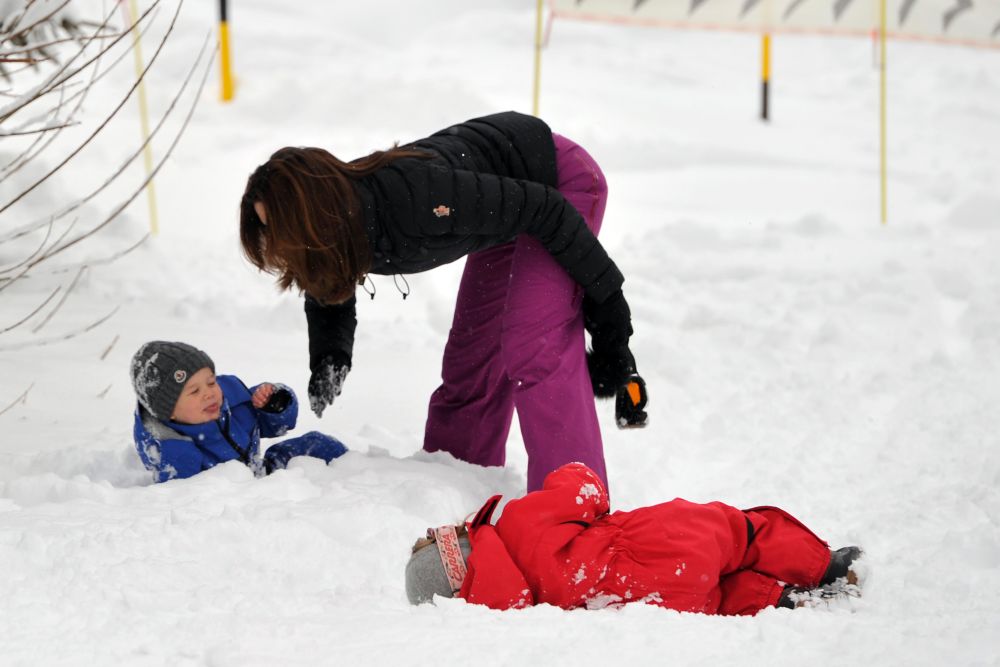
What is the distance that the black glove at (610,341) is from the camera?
3.16 meters

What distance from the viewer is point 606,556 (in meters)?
2.41

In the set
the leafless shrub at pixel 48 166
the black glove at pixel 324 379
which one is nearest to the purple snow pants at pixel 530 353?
the black glove at pixel 324 379

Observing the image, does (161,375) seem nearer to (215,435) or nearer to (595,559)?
(215,435)

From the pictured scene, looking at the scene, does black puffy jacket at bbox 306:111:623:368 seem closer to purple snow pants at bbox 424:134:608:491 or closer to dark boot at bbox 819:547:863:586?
purple snow pants at bbox 424:134:608:491

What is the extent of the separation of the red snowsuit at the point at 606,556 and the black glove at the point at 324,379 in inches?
36.0

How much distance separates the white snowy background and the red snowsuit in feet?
0.53

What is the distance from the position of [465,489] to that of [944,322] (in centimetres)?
322

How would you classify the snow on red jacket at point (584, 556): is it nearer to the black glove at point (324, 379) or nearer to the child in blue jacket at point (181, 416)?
the black glove at point (324, 379)

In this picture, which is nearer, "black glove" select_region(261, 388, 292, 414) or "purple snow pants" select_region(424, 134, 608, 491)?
"purple snow pants" select_region(424, 134, 608, 491)

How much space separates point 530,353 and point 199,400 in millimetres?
971

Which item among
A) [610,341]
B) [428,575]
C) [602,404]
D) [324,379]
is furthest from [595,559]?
[602,404]

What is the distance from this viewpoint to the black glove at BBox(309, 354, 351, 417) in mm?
3229

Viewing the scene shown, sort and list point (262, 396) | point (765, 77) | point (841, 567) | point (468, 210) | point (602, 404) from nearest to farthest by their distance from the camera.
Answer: point (841, 567) → point (468, 210) → point (262, 396) → point (602, 404) → point (765, 77)

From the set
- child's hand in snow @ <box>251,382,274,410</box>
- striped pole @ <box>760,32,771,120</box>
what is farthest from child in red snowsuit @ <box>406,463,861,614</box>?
striped pole @ <box>760,32,771,120</box>
